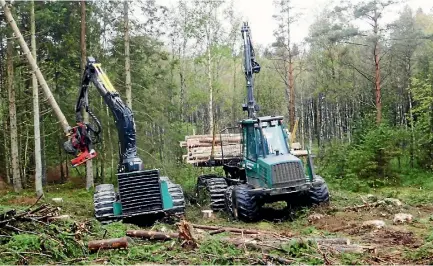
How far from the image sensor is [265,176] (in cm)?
1191

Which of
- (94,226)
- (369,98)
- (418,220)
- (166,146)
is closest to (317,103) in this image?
(369,98)

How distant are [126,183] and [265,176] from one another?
3203 millimetres

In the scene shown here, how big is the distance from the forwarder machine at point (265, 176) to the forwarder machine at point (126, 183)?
1.59 metres

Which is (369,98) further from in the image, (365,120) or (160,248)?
(160,248)

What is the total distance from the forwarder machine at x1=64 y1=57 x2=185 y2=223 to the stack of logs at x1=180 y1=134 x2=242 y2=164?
3.59 m

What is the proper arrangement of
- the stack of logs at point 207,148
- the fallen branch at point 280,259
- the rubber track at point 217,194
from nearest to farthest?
the fallen branch at point 280,259 → the rubber track at point 217,194 → the stack of logs at point 207,148

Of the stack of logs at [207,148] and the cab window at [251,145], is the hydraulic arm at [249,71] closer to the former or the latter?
the cab window at [251,145]

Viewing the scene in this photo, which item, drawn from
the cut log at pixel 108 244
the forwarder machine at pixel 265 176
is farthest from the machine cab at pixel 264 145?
the cut log at pixel 108 244

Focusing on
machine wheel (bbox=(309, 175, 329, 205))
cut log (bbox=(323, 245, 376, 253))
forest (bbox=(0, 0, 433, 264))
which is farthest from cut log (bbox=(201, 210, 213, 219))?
cut log (bbox=(323, 245, 376, 253))

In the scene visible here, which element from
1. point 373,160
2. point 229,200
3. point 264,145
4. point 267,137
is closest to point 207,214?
point 229,200

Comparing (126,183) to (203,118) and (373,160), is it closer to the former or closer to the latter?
(373,160)

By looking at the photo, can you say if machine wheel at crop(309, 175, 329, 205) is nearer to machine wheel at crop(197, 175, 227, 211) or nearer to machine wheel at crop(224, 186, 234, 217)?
machine wheel at crop(224, 186, 234, 217)

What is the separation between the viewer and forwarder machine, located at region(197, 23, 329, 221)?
11.8 metres

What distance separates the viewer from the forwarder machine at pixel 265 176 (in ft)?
38.5
